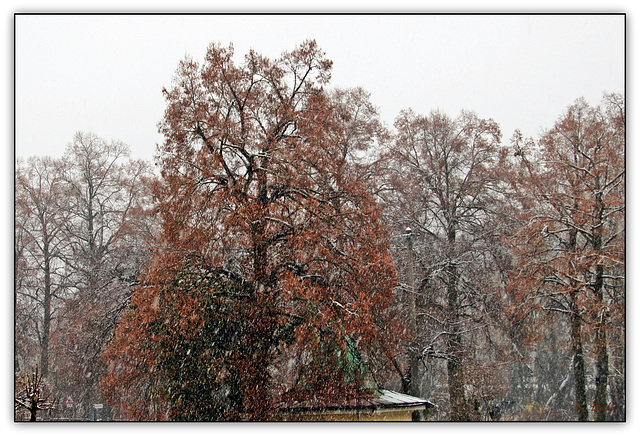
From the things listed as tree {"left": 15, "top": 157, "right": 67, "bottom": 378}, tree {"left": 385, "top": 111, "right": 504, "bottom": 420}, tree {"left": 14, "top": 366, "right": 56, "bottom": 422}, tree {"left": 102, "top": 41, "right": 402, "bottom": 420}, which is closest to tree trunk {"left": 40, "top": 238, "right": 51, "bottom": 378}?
tree {"left": 15, "top": 157, "right": 67, "bottom": 378}

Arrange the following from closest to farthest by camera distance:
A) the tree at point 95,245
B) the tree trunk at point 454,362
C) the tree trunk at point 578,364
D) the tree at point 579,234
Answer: the tree at point 579,234 → the tree trunk at point 578,364 → the tree at point 95,245 → the tree trunk at point 454,362

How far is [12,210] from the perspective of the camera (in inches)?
265

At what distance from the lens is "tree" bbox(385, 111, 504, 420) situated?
29.6 ft

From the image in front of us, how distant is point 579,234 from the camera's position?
25.0 ft

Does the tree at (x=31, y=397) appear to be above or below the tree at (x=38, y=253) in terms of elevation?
below

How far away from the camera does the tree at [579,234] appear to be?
23.2 ft

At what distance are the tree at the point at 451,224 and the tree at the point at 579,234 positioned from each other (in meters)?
0.67

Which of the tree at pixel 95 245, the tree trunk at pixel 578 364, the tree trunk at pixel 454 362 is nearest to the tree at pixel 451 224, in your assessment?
the tree trunk at pixel 454 362

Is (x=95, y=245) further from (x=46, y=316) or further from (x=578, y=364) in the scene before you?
(x=578, y=364)

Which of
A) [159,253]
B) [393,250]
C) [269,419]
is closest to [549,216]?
[393,250]

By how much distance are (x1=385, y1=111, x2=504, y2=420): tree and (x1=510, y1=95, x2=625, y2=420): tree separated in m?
0.67

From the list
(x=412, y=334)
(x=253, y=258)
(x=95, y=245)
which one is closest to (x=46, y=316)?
(x=95, y=245)

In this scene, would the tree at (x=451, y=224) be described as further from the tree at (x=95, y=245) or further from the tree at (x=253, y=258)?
the tree at (x=95, y=245)

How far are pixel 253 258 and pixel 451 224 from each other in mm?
3871
